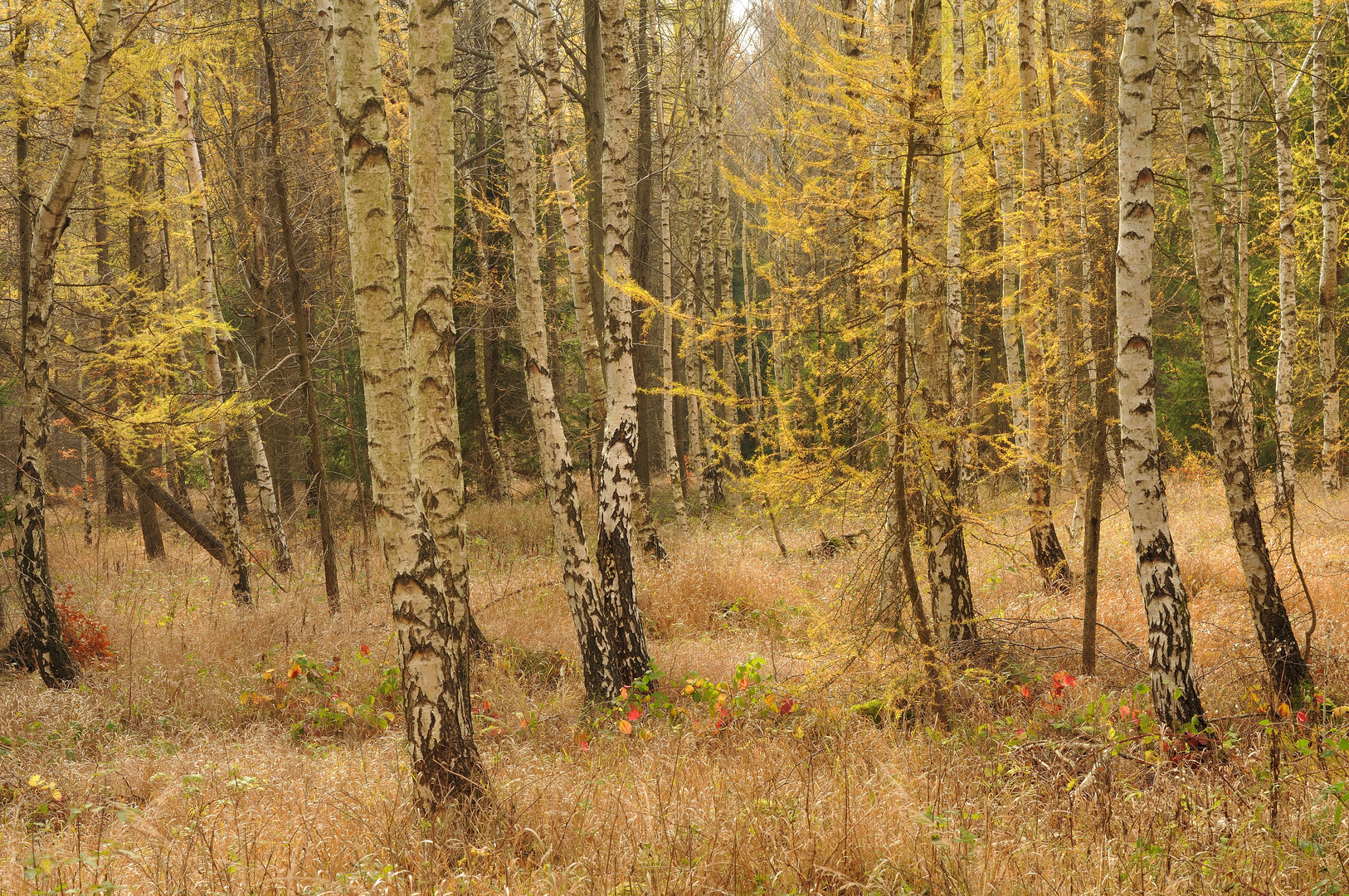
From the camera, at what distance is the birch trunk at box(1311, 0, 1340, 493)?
1017cm

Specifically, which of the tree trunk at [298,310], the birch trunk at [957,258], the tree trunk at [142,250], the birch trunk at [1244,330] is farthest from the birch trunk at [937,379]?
the tree trunk at [142,250]

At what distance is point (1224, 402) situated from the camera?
5055 millimetres

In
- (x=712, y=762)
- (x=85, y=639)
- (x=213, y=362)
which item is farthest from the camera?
(x=213, y=362)

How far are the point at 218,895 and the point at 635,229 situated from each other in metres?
13.9

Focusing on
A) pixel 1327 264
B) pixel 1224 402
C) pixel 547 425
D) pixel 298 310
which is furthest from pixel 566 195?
pixel 1327 264

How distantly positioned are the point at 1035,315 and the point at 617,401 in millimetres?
4905

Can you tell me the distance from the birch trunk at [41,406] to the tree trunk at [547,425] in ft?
11.8

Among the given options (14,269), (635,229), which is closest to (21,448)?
(14,269)

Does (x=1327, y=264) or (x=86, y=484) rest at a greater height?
(x=1327, y=264)

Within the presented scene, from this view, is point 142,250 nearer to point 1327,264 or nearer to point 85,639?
point 85,639

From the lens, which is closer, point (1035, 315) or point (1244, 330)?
point (1035, 315)

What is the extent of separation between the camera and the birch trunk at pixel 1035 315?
7.97 metres

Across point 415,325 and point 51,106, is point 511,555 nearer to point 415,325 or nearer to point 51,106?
point 51,106

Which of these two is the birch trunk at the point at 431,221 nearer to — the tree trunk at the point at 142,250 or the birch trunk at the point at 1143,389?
the birch trunk at the point at 1143,389
